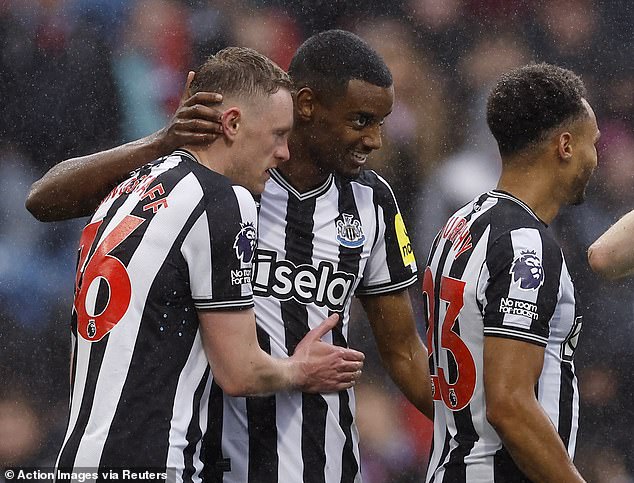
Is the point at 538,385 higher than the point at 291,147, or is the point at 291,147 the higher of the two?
the point at 291,147

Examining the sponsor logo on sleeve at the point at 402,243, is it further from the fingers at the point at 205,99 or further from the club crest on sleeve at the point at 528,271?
the fingers at the point at 205,99

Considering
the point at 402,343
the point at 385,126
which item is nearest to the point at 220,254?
the point at 402,343

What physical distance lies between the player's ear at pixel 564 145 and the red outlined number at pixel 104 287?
47.0 inches

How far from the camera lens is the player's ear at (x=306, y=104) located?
3521 mm

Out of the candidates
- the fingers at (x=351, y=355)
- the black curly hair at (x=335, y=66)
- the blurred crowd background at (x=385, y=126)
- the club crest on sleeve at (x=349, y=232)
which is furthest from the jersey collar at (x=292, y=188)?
the blurred crowd background at (x=385, y=126)

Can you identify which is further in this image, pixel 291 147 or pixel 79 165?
pixel 291 147

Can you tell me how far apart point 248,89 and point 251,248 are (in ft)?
1.54

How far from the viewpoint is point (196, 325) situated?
2764 millimetres

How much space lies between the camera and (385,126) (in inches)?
222

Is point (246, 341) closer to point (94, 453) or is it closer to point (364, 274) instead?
point (94, 453)

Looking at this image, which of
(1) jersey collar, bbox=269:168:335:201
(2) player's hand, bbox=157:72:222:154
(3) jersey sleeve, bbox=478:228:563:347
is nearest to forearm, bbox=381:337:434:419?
(1) jersey collar, bbox=269:168:335:201

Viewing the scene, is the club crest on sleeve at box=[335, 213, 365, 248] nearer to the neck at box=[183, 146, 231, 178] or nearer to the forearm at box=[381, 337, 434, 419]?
the forearm at box=[381, 337, 434, 419]

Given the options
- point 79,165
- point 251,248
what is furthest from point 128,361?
point 79,165

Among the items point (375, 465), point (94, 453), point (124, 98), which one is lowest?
point (375, 465)
